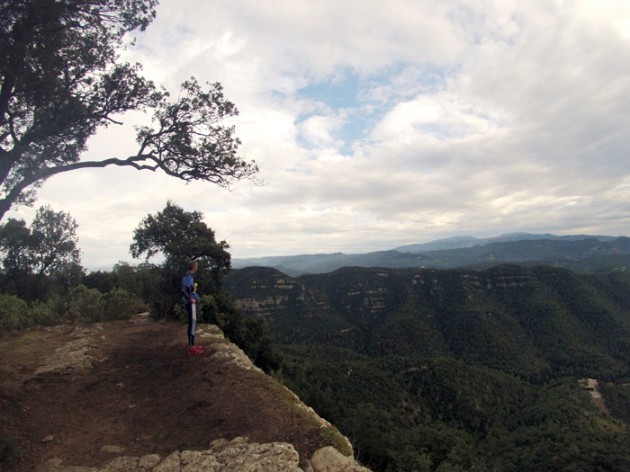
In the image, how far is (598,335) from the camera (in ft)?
449

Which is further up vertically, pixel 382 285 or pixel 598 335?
pixel 382 285

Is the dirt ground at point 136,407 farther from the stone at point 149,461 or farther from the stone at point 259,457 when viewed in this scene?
the stone at point 259,457

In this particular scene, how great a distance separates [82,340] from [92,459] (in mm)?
7494

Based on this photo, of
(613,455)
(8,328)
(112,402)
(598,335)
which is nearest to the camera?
(112,402)

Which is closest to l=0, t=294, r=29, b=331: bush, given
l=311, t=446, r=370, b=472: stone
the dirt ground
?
the dirt ground

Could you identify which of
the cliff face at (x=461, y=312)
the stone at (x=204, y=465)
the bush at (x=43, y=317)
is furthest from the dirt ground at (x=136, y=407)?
the cliff face at (x=461, y=312)

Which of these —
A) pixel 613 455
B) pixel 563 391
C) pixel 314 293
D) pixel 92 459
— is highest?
pixel 92 459

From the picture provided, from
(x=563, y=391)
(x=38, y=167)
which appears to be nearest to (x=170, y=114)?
(x=38, y=167)

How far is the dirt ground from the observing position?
5.82 meters

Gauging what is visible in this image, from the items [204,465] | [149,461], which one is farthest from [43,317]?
[204,465]

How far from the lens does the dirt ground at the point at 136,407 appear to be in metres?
5.82

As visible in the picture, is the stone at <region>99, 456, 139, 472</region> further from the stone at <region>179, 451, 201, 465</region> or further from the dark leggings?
the dark leggings

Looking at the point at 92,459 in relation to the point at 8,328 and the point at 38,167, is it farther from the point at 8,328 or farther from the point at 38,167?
the point at 8,328

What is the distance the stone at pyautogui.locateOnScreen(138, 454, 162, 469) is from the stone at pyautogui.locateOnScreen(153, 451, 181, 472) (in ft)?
0.38
